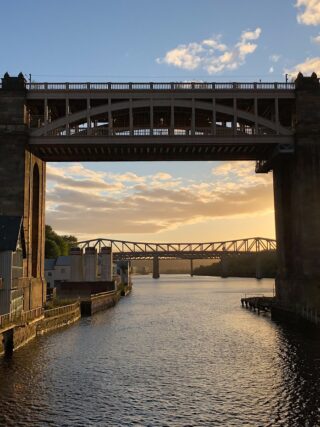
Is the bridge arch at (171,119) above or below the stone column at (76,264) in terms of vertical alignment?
above

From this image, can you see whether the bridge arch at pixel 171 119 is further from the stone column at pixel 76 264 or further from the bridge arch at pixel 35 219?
the stone column at pixel 76 264

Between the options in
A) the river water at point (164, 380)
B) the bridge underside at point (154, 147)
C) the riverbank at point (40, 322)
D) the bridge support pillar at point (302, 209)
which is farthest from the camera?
the bridge underside at point (154, 147)

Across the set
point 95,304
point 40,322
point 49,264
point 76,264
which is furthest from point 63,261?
point 40,322

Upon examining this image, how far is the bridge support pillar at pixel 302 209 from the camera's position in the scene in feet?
209

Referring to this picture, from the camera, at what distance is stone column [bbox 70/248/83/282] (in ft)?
367

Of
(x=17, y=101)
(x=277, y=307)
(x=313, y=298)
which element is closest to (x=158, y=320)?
(x=277, y=307)

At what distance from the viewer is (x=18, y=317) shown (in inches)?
1887

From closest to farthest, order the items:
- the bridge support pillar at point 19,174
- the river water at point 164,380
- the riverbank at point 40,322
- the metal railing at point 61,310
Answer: the river water at point 164,380 → the riverbank at point 40,322 → the metal railing at point 61,310 → the bridge support pillar at point 19,174

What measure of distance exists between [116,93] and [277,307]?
123 feet

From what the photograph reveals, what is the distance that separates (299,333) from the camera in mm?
56188

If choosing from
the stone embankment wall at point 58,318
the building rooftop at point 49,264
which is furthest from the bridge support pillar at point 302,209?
the building rooftop at point 49,264

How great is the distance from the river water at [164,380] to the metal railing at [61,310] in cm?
320

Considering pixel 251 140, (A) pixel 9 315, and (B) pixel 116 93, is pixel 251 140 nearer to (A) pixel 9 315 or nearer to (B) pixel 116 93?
(B) pixel 116 93

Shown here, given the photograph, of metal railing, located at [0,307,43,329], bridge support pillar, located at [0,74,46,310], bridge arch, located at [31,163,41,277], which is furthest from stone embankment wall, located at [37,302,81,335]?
bridge arch, located at [31,163,41,277]
